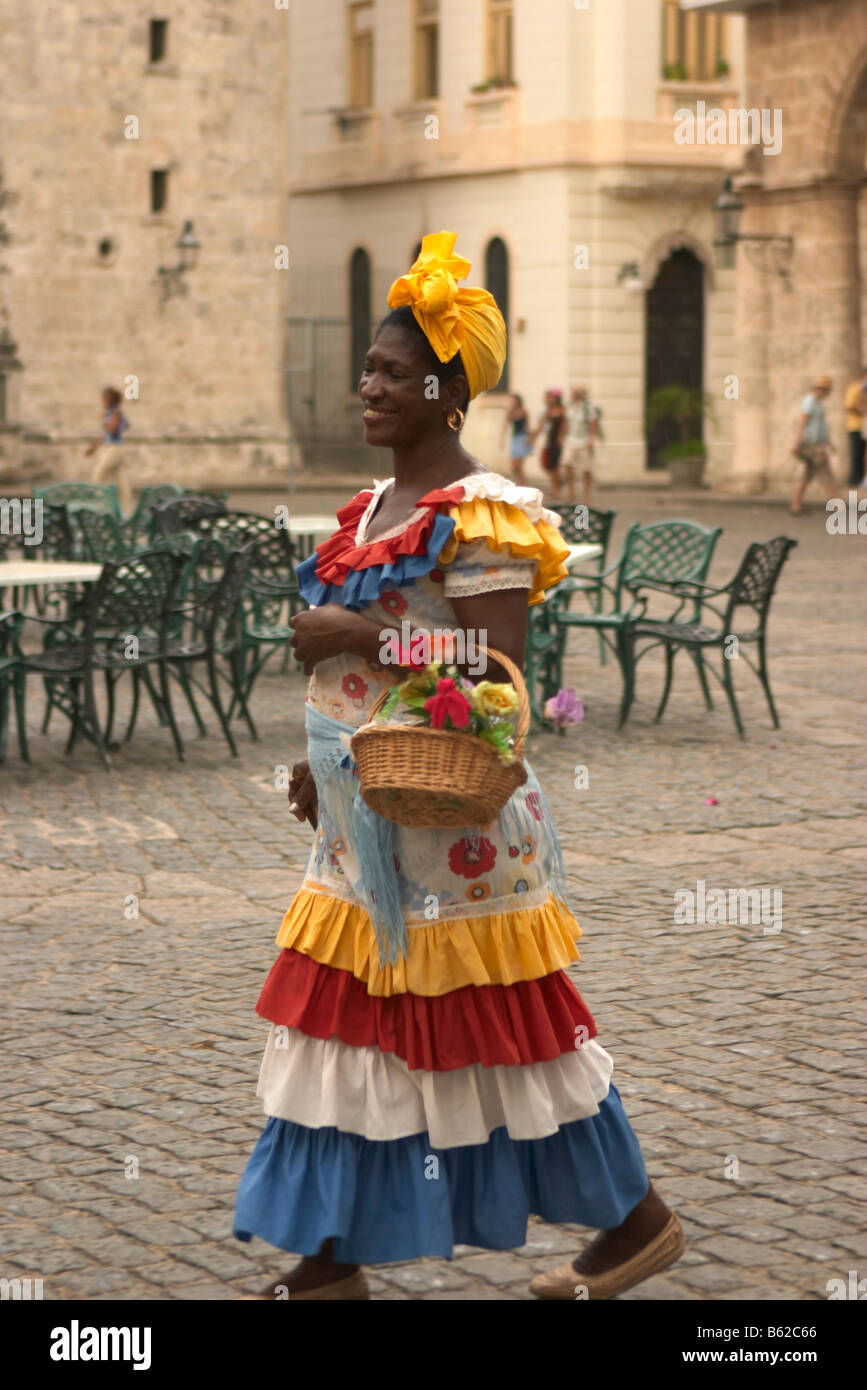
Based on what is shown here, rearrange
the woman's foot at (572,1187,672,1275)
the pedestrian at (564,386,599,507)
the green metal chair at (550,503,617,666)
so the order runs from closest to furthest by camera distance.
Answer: the woman's foot at (572,1187,672,1275) < the green metal chair at (550,503,617,666) < the pedestrian at (564,386,599,507)

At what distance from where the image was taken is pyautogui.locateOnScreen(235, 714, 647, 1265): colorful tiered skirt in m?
3.68

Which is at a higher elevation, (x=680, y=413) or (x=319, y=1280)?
(x=680, y=413)

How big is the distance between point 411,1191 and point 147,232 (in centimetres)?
3401

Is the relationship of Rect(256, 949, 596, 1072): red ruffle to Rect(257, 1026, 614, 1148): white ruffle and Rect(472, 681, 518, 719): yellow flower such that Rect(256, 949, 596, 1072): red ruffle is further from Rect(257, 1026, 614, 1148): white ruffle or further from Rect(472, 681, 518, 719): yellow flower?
Rect(472, 681, 518, 719): yellow flower

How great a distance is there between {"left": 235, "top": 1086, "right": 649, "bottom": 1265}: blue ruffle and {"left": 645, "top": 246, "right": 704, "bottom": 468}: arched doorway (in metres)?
33.7

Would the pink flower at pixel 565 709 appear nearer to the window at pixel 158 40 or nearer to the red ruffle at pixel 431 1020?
the red ruffle at pixel 431 1020

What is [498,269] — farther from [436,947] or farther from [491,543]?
[436,947]

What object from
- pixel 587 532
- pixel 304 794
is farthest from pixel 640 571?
pixel 304 794

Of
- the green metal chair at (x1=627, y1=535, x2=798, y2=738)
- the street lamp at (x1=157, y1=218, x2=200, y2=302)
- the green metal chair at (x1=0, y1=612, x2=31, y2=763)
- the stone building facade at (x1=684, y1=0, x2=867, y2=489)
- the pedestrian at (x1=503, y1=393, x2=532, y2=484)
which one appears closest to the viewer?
the green metal chair at (x1=0, y1=612, x2=31, y2=763)

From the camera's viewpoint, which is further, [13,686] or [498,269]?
[498,269]

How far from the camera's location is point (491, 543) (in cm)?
367

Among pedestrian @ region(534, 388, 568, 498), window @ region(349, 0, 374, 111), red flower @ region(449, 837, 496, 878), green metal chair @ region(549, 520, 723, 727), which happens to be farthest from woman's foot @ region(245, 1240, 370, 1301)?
window @ region(349, 0, 374, 111)

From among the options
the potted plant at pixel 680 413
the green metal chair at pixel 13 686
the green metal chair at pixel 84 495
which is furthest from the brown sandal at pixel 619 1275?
the potted plant at pixel 680 413
